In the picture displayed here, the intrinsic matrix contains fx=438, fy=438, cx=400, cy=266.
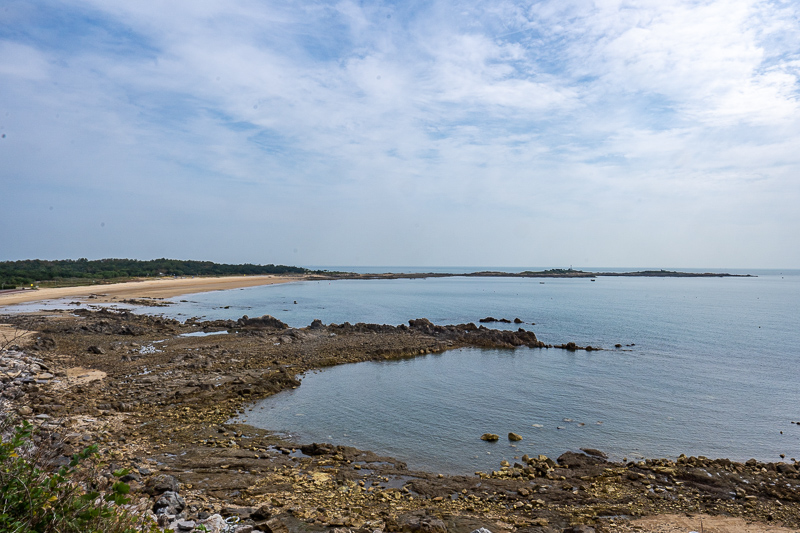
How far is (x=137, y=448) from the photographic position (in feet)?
34.5

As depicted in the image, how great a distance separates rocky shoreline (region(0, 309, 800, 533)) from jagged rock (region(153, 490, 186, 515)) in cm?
3

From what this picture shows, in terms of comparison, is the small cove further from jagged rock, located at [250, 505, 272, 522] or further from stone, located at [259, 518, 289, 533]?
stone, located at [259, 518, 289, 533]

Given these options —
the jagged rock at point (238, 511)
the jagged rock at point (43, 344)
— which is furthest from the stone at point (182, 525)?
the jagged rock at point (43, 344)

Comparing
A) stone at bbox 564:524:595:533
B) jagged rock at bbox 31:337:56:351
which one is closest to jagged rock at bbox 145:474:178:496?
stone at bbox 564:524:595:533

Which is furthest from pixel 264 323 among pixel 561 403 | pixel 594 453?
pixel 594 453

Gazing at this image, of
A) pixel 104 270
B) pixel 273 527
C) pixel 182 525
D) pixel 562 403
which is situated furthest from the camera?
pixel 104 270

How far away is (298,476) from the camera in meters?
9.56

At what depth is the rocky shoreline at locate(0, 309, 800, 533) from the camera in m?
7.80

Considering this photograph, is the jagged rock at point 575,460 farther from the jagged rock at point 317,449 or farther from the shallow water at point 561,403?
the jagged rock at point 317,449

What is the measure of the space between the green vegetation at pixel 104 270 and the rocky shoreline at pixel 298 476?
66.2 metres

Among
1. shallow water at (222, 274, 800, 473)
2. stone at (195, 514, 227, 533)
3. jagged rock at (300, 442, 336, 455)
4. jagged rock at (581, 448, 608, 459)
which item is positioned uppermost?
stone at (195, 514, 227, 533)

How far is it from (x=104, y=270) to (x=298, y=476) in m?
114

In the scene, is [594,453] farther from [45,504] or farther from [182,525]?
[45,504]

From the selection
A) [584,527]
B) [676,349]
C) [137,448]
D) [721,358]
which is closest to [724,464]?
[584,527]
